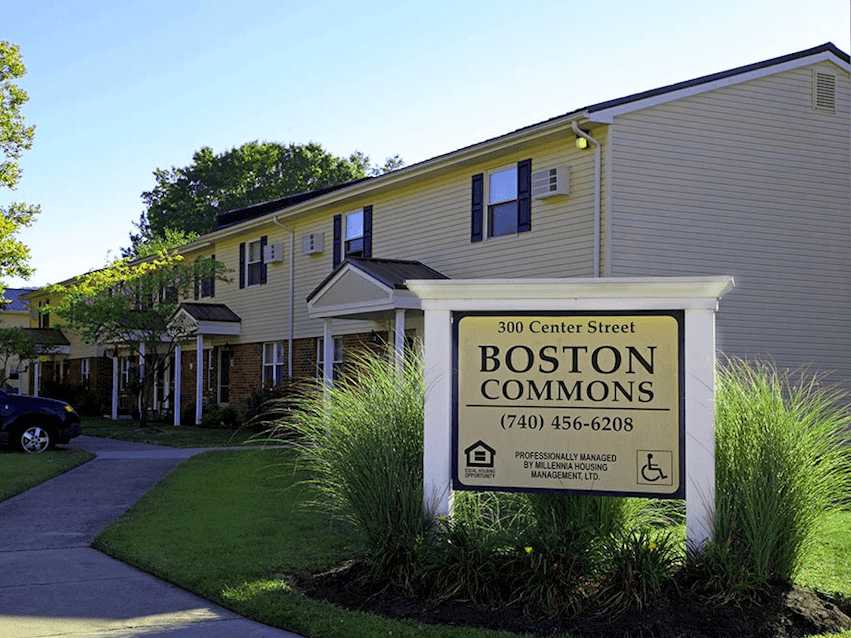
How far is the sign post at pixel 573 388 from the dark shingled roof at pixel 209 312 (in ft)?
70.5

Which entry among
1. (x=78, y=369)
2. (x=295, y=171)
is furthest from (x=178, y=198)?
(x=78, y=369)

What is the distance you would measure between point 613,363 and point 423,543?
6.02ft

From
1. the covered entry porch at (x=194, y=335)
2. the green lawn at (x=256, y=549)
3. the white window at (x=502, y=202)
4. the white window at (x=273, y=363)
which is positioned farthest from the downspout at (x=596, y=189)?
the covered entry porch at (x=194, y=335)

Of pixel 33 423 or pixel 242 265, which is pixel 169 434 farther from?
pixel 33 423

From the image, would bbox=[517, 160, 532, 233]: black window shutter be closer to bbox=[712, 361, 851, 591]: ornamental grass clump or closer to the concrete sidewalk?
the concrete sidewalk

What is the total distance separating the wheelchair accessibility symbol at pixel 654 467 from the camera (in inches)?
277

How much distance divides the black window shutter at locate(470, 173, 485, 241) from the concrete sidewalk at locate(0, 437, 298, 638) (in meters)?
8.60

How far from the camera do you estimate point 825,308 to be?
18172 millimetres

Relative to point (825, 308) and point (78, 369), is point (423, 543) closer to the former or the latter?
point (825, 308)

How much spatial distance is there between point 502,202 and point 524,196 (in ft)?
2.34

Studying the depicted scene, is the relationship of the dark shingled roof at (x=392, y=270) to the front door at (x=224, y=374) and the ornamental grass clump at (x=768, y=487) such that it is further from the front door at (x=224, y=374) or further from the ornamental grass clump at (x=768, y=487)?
the ornamental grass clump at (x=768, y=487)

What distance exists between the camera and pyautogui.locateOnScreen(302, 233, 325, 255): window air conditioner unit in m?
24.7

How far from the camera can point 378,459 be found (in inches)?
292

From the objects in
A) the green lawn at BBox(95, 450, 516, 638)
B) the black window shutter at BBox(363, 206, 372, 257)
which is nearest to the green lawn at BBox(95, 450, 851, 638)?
the green lawn at BBox(95, 450, 516, 638)
